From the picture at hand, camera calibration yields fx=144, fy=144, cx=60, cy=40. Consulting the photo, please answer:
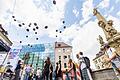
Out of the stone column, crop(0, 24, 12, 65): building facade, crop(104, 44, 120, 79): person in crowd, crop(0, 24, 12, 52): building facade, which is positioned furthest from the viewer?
crop(0, 24, 12, 65): building facade

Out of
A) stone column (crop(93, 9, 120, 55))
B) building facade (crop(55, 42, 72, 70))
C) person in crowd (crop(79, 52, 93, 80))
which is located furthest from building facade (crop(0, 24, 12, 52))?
building facade (crop(55, 42, 72, 70))

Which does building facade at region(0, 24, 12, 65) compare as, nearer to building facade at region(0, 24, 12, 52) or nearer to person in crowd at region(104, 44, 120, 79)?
building facade at region(0, 24, 12, 52)

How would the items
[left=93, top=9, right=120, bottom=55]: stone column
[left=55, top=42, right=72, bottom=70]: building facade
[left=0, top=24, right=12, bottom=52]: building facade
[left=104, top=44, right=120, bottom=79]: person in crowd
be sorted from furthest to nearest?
[left=55, top=42, right=72, bottom=70]: building facade, [left=0, top=24, right=12, bottom=52]: building facade, [left=93, top=9, right=120, bottom=55]: stone column, [left=104, top=44, right=120, bottom=79]: person in crowd

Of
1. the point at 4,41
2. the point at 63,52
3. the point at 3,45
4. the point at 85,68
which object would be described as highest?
the point at 63,52

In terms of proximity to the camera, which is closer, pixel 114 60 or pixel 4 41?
pixel 114 60

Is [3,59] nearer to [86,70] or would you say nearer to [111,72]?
[86,70]

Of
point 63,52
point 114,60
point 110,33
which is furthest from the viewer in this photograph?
point 63,52

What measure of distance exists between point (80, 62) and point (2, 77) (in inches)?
331

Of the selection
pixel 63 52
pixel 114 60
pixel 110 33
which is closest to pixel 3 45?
pixel 110 33

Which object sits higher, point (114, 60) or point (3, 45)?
point (3, 45)

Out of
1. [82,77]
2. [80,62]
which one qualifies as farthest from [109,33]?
[82,77]

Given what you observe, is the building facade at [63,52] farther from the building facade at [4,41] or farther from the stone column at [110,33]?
the building facade at [4,41]

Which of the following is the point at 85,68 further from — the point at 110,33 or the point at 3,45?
the point at 3,45

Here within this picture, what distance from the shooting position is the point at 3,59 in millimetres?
14852
